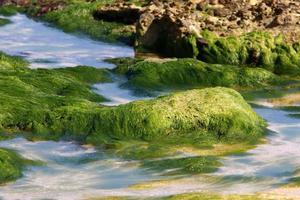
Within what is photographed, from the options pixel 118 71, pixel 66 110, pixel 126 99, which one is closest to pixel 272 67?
pixel 118 71

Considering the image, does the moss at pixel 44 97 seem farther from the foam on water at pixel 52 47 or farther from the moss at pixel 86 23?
the moss at pixel 86 23

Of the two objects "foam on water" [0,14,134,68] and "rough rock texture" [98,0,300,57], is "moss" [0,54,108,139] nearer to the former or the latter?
"foam on water" [0,14,134,68]

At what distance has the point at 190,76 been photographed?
15109mm

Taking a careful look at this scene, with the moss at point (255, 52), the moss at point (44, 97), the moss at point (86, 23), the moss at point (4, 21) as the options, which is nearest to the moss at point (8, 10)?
the moss at point (86, 23)

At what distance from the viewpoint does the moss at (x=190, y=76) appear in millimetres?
14719

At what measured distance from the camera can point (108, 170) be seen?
29.2 feet

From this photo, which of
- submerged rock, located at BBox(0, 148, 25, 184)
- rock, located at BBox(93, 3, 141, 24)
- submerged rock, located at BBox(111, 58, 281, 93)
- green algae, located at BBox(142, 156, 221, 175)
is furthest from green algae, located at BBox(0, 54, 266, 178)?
rock, located at BBox(93, 3, 141, 24)

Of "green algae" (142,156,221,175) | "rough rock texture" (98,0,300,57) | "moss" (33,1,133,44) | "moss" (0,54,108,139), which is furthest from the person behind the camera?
"moss" (33,1,133,44)

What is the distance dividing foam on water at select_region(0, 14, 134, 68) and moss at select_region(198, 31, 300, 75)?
2.40 metres

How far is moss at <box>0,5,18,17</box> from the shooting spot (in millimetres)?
26797

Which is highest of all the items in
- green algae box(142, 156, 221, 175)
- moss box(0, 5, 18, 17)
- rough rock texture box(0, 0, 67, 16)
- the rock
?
the rock

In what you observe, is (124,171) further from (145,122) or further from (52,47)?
(52,47)

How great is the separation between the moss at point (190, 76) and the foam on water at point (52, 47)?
180 cm

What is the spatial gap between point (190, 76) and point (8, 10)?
45.9 ft
